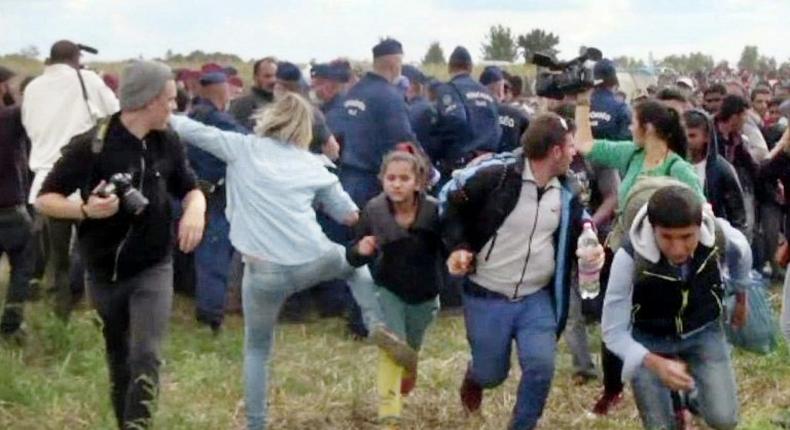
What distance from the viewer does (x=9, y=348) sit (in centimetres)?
930

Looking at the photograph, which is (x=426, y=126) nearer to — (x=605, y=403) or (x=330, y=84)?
(x=330, y=84)

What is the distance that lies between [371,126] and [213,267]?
1.63 m

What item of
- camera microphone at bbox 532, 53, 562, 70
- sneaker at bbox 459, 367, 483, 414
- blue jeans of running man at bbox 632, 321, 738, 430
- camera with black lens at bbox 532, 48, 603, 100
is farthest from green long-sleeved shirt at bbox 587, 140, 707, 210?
sneaker at bbox 459, 367, 483, 414

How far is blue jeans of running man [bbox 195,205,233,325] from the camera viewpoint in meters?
10.7

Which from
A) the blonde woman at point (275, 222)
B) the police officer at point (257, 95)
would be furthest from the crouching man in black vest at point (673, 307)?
the police officer at point (257, 95)

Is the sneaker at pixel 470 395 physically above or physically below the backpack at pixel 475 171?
below

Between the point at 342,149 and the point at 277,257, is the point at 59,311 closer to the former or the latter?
the point at 342,149

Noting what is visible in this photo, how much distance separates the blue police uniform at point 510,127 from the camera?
39.0 ft

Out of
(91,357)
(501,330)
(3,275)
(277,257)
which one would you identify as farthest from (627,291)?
(3,275)

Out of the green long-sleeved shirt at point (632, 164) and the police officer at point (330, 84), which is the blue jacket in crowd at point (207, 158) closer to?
the police officer at point (330, 84)

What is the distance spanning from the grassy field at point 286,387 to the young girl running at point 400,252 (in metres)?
0.48

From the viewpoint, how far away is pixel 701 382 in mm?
6691

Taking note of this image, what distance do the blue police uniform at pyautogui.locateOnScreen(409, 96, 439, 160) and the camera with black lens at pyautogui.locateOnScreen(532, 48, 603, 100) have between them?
9.90ft

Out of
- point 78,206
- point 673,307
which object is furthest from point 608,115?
point 78,206
